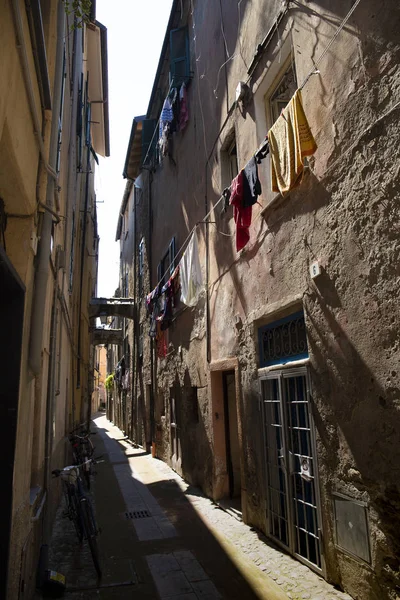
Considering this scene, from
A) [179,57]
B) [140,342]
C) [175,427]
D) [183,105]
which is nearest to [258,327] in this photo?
[175,427]

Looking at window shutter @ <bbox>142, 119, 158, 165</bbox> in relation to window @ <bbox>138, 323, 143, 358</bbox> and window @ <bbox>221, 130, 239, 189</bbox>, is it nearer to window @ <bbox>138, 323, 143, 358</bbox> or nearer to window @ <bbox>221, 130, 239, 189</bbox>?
window @ <bbox>138, 323, 143, 358</bbox>

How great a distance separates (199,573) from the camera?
4562mm

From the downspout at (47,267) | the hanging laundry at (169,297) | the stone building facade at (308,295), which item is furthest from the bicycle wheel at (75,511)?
the hanging laundry at (169,297)

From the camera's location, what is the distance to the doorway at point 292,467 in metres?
4.51

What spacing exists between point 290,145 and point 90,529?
14.7ft

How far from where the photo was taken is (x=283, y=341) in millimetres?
5273

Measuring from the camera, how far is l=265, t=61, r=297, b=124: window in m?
5.82

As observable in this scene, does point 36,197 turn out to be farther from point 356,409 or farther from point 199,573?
point 199,573

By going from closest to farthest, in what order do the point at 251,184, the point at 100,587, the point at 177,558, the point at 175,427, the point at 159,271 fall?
the point at 100,587, the point at 177,558, the point at 251,184, the point at 175,427, the point at 159,271

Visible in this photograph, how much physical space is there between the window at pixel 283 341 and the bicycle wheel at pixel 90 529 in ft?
8.64

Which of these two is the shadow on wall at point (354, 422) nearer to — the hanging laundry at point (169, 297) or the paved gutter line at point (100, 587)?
the paved gutter line at point (100, 587)

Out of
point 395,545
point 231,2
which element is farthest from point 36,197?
point 231,2

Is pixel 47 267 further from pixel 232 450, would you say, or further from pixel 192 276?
pixel 232 450

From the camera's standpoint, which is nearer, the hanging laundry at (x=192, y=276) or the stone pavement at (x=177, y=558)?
the stone pavement at (x=177, y=558)
